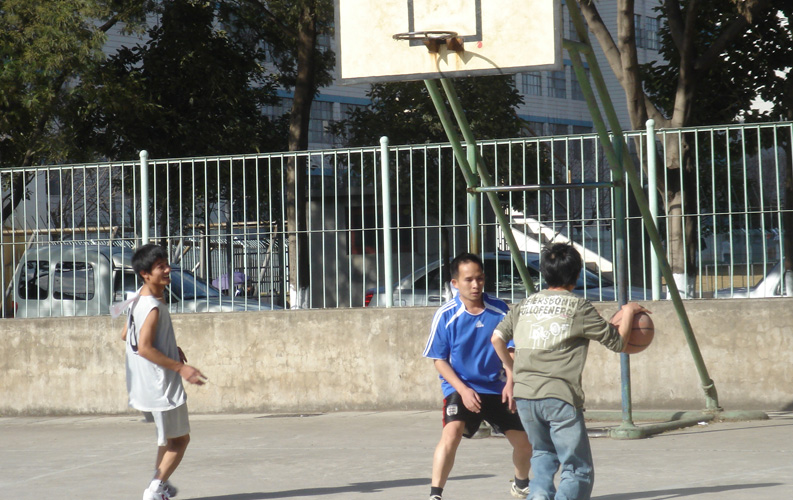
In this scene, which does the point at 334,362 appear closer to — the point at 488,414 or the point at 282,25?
the point at 488,414

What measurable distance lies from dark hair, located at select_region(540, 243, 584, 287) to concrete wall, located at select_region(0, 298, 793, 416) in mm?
4684

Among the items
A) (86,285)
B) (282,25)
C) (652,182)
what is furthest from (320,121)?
(652,182)

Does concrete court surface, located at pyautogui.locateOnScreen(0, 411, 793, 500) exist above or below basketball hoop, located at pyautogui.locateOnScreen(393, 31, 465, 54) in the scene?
below

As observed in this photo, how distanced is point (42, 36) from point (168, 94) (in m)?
3.01

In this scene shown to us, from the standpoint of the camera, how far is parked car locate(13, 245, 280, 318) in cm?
1048

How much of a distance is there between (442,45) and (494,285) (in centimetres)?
436

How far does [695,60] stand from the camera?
491 inches

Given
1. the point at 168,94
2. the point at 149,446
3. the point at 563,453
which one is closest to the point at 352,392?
the point at 149,446

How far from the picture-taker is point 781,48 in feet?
44.2

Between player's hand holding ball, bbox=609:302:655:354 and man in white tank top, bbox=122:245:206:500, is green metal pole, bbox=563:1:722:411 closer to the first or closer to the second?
player's hand holding ball, bbox=609:302:655:354

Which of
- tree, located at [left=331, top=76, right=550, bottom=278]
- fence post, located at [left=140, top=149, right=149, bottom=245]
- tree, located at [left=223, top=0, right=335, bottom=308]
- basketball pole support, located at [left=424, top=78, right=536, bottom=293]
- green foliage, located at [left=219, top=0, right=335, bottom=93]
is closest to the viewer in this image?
basketball pole support, located at [left=424, top=78, right=536, bottom=293]

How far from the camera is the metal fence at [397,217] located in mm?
9203

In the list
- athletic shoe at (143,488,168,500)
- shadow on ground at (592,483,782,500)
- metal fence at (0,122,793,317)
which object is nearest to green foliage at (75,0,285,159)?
metal fence at (0,122,793,317)

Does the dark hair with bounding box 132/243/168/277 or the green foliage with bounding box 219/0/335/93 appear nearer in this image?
the dark hair with bounding box 132/243/168/277
